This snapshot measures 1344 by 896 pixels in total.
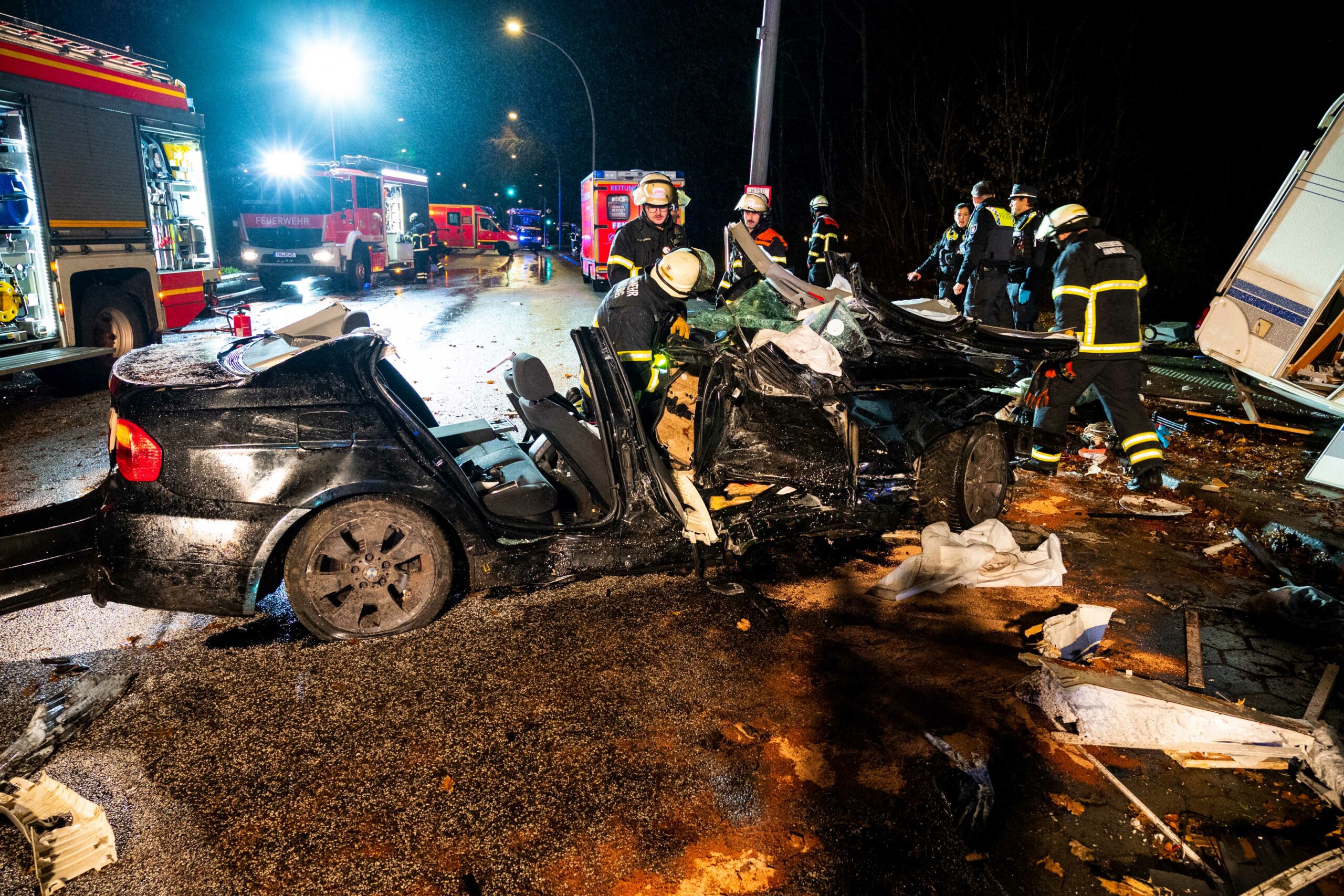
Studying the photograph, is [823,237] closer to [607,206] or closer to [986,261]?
[986,261]

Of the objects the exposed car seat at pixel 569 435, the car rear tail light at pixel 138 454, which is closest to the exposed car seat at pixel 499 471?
the exposed car seat at pixel 569 435

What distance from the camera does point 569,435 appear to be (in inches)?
140

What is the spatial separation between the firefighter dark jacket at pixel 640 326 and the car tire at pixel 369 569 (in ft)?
4.46

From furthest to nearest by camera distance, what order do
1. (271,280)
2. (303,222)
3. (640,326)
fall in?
(271,280), (303,222), (640,326)

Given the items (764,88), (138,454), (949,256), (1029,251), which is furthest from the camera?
(764,88)

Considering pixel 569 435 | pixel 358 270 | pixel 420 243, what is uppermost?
pixel 420 243

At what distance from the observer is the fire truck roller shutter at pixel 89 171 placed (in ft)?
24.2

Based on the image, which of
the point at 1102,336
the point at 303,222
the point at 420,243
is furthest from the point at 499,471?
the point at 420,243

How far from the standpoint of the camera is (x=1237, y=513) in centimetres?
502

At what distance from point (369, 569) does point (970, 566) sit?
2.81 meters

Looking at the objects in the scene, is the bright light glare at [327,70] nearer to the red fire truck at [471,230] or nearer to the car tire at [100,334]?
the red fire truck at [471,230]

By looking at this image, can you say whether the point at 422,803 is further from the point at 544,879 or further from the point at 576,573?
the point at 576,573

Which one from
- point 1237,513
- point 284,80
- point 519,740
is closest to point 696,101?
point 284,80

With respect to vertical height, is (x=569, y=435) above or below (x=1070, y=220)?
below
